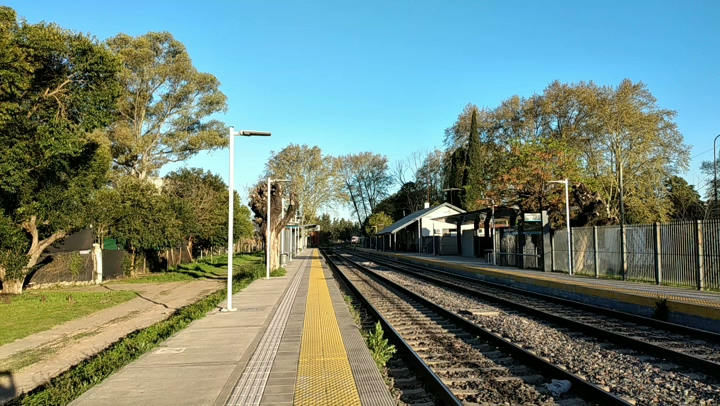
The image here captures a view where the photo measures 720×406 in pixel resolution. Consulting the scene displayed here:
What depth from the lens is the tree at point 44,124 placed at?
52.6 feet

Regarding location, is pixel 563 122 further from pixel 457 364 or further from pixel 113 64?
pixel 457 364

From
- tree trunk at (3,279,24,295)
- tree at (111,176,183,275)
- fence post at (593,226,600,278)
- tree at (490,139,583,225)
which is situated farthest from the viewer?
tree at (490,139,583,225)

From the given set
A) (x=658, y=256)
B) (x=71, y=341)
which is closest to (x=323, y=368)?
(x=71, y=341)

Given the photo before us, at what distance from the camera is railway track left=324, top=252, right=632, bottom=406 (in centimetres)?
576

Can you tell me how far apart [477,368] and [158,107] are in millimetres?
39701

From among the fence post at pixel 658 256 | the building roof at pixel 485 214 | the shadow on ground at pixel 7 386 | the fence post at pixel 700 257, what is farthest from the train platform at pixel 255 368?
the building roof at pixel 485 214

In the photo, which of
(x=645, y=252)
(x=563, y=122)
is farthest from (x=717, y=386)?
(x=563, y=122)

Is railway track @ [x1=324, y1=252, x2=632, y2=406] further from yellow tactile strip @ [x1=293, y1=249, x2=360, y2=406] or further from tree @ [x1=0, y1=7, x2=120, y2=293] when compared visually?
tree @ [x1=0, y1=7, x2=120, y2=293]

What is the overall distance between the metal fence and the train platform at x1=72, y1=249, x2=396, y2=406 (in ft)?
36.8

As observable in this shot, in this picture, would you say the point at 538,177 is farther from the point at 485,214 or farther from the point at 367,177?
the point at 367,177

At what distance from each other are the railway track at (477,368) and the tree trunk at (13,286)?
1510cm

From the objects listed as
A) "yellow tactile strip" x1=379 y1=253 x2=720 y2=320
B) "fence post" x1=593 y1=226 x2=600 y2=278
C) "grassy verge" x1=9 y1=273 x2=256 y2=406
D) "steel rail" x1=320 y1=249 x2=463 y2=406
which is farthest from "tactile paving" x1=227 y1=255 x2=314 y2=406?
"fence post" x1=593 y1=226 x2=600 y2=278

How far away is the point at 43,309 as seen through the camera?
15453 mm

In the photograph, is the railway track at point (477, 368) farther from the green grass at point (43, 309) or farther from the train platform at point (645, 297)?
the green grass at point (43, 309)
